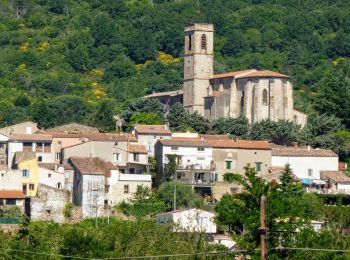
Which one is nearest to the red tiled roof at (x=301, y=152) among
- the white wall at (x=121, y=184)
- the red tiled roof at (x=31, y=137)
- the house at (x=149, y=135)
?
the house at (x=149, y=135)

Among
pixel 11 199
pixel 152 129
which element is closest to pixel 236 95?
pixel 152 129

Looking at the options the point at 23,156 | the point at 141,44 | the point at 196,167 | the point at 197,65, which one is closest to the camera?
the point at 23,156

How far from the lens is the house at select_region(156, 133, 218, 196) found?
83.8 meters

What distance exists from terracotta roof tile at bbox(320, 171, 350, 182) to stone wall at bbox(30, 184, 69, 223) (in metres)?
14.5

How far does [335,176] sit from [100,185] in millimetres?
13705

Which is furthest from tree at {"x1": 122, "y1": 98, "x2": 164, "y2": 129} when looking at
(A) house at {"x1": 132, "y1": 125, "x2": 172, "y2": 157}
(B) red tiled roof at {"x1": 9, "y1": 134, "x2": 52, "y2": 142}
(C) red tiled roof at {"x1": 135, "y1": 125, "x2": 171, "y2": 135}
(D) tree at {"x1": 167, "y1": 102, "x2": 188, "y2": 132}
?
(B) red tiled roof at {"x1": 9, "y1": 134, "x2": 52, "y2": 142}

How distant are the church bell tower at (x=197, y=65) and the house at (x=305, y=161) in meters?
16.8

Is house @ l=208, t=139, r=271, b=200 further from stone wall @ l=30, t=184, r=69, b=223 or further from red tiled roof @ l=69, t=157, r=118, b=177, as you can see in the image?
stone wall @ l=30, t=184, r=69, b=223

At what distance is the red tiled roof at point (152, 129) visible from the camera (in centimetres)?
8838

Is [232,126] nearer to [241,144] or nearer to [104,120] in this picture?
[241,144]

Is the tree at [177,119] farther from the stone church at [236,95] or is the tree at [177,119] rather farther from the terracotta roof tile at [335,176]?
the terracotta roof tile at [335,176]

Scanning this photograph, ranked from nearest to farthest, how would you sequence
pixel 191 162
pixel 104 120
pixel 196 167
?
pixel 196 167 < pixel 191 162 < pixel 104 120

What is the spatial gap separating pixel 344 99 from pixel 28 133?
66.3 feet

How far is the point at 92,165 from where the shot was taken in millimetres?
81500
